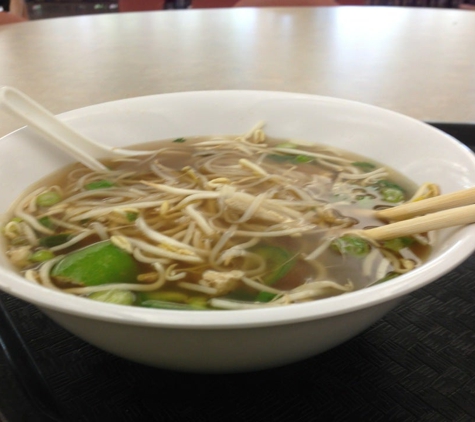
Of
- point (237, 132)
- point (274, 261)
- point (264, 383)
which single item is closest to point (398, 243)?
point (274, 261)

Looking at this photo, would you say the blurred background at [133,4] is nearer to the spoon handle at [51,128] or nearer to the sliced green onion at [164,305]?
the spoon handle at [51,128]

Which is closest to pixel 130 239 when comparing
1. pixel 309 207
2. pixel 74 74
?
pixel 309 207

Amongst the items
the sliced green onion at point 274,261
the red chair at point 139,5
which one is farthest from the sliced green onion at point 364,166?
the red chair at point 139,5

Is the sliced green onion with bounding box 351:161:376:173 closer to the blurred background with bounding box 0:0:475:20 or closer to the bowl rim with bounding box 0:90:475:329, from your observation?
the bowl rim with bounding box 0:90:475:329

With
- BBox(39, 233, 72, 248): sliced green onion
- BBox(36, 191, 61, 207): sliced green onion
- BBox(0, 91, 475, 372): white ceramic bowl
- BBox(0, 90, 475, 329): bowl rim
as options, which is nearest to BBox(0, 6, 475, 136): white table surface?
BBox(0, 91, 475, 372): white ceramic bowl

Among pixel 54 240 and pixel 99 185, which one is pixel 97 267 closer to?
pixel 54 240

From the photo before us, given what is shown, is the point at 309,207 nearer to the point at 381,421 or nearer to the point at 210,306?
the point at 210,306

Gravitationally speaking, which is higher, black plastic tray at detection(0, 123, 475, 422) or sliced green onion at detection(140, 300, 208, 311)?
sliced green onion at detection(140, 300, 208, 311)
